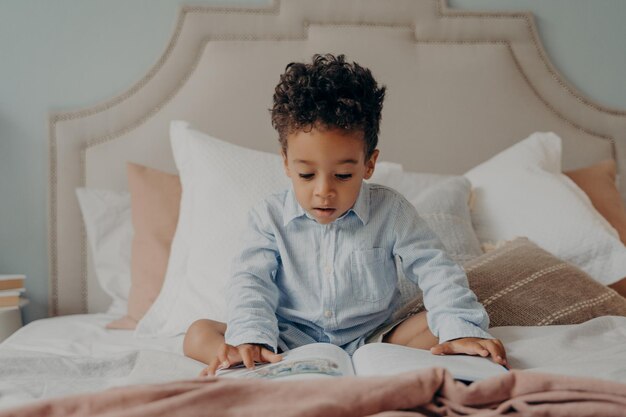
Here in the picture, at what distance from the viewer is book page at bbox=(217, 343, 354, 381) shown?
1.11m

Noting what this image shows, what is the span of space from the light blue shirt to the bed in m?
0.45

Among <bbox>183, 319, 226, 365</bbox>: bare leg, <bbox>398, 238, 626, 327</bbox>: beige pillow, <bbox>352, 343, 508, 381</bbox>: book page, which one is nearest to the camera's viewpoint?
<bbox>352, 343, 508, 381</bbox>: book page

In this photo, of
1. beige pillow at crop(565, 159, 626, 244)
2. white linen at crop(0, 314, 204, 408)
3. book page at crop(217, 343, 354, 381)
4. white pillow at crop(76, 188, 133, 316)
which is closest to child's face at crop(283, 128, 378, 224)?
book page at crop(217, 343, 354, 381)

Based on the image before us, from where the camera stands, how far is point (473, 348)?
1.32 m

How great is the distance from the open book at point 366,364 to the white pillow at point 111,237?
40.1 inches

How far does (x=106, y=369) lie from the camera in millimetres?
1413

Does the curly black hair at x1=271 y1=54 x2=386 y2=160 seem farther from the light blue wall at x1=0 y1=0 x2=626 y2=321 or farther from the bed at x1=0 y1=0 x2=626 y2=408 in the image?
the light blue wall at x1=0 y1=0 x2=626 y2=321

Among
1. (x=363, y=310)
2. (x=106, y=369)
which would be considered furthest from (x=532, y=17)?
(x=106, y=369)

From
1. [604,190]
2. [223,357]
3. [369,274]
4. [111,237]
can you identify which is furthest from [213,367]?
[604,190]

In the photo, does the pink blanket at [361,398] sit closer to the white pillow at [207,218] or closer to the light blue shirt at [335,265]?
the light blue shirt at [335,265]

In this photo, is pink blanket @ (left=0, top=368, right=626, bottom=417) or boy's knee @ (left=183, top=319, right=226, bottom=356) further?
boy's knee @ (left=183, top=319, right=226, bottom=356)

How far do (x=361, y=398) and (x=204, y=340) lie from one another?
0.64 meters

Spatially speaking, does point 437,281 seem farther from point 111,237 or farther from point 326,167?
point 111,237

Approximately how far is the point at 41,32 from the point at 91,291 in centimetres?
86
